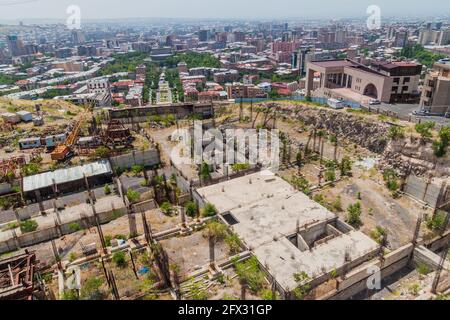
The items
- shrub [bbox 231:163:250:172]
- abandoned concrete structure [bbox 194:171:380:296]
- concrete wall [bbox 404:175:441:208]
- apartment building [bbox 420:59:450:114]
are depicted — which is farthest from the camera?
apartment building [bbox 420:59:450:114]

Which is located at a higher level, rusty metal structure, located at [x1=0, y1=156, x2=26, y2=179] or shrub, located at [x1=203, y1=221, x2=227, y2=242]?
rusty metal structure, located at [x1=0, y1=156, x2=26, y2=179]

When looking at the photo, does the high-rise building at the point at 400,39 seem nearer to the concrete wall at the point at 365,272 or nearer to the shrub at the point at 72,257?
the concrete wall at the point at 365,272

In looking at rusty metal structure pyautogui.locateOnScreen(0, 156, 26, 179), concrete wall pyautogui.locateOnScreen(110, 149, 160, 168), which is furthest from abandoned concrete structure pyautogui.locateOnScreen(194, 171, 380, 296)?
rusty metal structure pyautogui.locateOnScreen(0, 156, 26, 179)

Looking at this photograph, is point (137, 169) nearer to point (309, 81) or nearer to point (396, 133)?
point (396, 133)

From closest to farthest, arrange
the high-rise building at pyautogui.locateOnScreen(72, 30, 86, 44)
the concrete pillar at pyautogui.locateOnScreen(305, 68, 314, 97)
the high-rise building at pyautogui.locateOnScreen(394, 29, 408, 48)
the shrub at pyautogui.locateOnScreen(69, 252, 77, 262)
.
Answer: the shrub at pyautogui.locateOnScreen(69, 252, 77, 262), the concrete pillar at pyautogui.locateOnScreen(305, 68, 314, 97), the high-rise building at pyautogui.locateOnScreen(394, 29, 408, 48), the high-rise building at pyautogui.locateOnScreen(72, 30, 86, 44)

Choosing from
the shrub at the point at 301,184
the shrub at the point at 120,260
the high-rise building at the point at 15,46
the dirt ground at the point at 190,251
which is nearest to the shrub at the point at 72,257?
the shrub at the point at 120,260

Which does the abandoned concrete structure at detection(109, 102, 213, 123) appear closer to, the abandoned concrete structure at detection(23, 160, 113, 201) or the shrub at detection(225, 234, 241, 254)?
the abandoned concrete structure at detection(23, 160, 113, 201)
